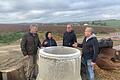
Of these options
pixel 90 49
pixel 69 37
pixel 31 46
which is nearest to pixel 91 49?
pixel 90 49

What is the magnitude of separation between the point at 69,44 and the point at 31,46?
992 mm

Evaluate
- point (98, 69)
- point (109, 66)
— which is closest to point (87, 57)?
point (98, 69)

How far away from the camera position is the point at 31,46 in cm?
598

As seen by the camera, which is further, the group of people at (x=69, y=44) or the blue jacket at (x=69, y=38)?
the blue jacket at (x=69, y=38)

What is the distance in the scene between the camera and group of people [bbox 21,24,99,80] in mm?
5398

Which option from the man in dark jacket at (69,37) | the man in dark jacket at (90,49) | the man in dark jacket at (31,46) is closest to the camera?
the man in dark jacket at (90,49)

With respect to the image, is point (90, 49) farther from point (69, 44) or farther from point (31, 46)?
point (31, 46)

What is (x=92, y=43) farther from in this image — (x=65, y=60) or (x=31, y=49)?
(x=31, y=49)

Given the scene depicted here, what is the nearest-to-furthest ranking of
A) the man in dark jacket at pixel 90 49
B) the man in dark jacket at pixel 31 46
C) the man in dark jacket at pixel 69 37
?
the man in dark jacket at pixel 90 49 < the man in dark jacket at pixel 31 46 < the man in dark jacket at pixel 69 37

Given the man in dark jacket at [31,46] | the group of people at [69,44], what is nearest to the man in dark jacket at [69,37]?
the group of people at [69,44]

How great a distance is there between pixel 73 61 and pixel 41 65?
62 cm

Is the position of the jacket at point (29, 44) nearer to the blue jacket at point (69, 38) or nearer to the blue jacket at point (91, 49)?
the blue jacket at point (69, 38)

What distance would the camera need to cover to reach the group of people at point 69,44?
17.7 ft

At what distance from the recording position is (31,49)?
598cm
